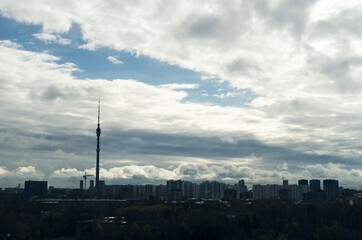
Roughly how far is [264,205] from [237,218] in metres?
45.8

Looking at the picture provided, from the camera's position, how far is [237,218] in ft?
468

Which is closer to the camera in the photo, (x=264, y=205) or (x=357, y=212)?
(x=357, y=212)

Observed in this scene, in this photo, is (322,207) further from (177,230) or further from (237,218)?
(177,230)

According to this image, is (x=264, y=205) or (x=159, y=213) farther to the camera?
(x=264, y=205)

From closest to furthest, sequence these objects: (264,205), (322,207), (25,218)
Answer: (25,218)
(322,207)
(264,205)

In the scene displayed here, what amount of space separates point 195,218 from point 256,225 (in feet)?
65.1

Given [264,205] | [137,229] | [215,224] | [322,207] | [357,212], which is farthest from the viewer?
[264,205]

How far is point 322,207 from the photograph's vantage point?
170 meters

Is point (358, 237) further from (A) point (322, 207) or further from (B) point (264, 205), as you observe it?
(B) point (264, 205)

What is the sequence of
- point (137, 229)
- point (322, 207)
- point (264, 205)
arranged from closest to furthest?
1. point (137, 229)
2. point (322, 207)
3. point (264, 205)

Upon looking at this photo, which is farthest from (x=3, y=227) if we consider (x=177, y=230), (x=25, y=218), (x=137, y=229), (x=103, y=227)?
(x=177, y=230)

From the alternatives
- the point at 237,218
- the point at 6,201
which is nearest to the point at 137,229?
the point at 237,218

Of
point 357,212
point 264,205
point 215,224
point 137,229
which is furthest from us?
point 264,205

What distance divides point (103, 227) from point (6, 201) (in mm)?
87041
